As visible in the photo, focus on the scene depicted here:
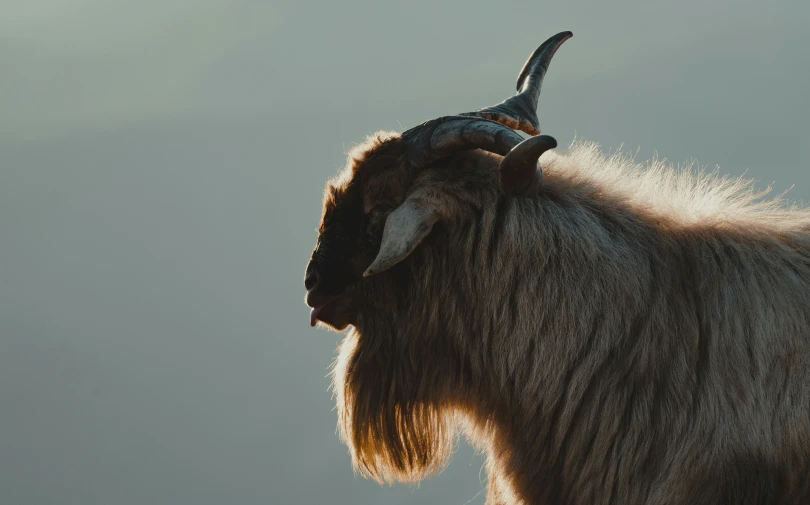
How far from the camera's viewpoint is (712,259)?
504cm

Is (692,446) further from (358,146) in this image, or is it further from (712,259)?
(358,146)

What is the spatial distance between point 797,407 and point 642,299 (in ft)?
2.65

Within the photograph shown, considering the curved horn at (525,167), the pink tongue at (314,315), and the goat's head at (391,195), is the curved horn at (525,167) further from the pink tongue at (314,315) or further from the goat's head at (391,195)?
the pink tongue at (314,315)

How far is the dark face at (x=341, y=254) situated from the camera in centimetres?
523

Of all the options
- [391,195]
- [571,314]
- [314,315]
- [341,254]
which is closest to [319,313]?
[314,315]

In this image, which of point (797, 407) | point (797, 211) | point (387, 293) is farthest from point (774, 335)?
point (387, 293)

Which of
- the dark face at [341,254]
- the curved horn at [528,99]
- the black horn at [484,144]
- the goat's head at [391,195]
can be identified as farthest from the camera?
the curved horn at [528,99]

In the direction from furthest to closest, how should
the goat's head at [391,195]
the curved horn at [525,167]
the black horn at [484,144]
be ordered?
the goat's head at [391,195] < the black horn at [484,144] < the curved horn at [525,167]

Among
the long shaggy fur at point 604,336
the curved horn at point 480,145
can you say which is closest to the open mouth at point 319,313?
the long shaggy fur at point 604,336

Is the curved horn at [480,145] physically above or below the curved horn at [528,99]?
below

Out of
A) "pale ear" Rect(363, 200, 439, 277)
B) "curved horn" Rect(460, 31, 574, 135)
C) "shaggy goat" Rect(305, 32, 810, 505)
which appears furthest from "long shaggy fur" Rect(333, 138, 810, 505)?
"curved horn" Rect(460, 31, 574, 135)

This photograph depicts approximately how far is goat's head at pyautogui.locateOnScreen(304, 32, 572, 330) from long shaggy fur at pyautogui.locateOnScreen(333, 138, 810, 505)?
0.20 feet

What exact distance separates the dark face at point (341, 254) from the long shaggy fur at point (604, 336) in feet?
0.32

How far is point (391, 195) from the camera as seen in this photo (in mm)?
5191
